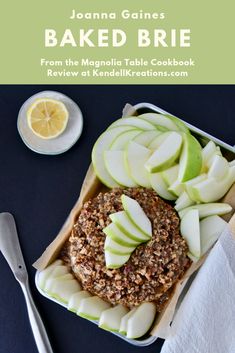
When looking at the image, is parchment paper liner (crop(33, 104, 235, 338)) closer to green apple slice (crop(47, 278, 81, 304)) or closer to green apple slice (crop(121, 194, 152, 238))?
green apple slice (crop(47, 278, 81, 304))

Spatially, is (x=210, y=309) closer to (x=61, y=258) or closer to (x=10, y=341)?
(x=61, y=258)

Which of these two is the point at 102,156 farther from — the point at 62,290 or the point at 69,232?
the point at 62,290

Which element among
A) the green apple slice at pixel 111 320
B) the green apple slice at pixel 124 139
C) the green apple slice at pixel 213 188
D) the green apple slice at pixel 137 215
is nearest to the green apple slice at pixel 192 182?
the green apple slice at pixel 213 188

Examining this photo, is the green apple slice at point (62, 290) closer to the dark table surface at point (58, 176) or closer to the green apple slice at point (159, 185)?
the dark table surface at point (58, 176)

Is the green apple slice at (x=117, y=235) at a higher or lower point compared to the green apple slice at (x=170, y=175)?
lower

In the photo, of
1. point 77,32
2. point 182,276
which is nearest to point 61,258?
point 182,276

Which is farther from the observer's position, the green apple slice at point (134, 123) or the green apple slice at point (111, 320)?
the green apple slice at point (134, 123)

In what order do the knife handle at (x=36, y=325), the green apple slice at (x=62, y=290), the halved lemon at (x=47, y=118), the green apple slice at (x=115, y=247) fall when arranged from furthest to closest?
the halved lemon at (x=47, y=118)
the knife handle at (x=36, y=325)
the green apple slice at (x=62, y=290)
the green apple slice at (x=115, y=247)

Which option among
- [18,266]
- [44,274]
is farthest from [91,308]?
[18,266]
